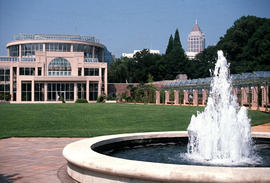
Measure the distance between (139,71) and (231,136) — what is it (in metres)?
66.9

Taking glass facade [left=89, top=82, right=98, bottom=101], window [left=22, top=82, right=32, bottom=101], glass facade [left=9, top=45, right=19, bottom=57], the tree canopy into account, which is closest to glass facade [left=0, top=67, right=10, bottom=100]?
window [left=22, top=82, right=32, bottom=101]

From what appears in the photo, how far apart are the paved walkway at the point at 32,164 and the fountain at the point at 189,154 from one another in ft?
1.76

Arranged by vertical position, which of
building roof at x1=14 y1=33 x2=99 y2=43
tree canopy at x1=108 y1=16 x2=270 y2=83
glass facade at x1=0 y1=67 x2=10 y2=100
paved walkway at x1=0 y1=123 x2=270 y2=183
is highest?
building roof at x1=14 y1=33 x2=99 y2=43

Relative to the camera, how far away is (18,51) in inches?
2598

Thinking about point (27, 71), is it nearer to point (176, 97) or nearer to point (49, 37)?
point (49, 37)

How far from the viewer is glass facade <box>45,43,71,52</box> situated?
63.8m

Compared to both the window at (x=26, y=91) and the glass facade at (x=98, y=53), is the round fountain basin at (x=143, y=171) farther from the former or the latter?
the glass facade at (x=98, y=53)

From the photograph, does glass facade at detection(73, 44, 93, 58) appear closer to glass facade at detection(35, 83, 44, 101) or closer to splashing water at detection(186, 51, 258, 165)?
glass facade at detection(35, 83, 44, 101)

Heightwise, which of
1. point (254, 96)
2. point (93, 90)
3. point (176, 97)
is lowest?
point (176, 97)

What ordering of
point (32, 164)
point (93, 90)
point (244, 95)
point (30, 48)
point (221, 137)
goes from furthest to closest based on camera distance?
point (30, 48) → point (93, 90) → point (244, 95) → point (221, 137) → point (32, 164)

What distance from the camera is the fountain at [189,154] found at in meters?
4.67

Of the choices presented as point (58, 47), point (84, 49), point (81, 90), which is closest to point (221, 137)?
point (81, 90)

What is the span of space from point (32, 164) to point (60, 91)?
49029mm

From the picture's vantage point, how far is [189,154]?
821 centimetres
